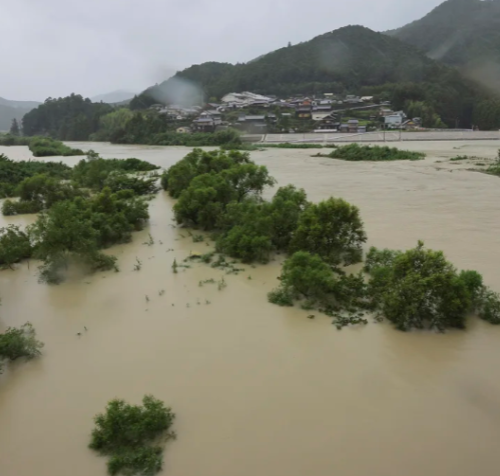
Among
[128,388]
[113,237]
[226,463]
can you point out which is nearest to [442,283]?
[226,463]

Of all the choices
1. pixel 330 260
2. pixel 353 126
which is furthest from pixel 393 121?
pixel 330 260

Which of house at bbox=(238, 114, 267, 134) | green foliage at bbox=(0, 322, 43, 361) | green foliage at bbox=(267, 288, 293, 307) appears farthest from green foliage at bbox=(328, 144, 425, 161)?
green foliage at bbox=(0, 322, 43, 361)

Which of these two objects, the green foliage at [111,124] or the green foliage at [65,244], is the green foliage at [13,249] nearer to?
the green foliage at [65,244]

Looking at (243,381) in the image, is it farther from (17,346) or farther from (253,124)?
(253,124)

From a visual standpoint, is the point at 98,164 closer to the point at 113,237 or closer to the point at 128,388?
the point at 113,237

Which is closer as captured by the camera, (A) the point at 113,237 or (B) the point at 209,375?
(B) the point at 209,375

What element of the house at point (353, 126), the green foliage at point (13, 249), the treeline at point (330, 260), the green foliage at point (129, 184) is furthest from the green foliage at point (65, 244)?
the house at point (353, 126)
